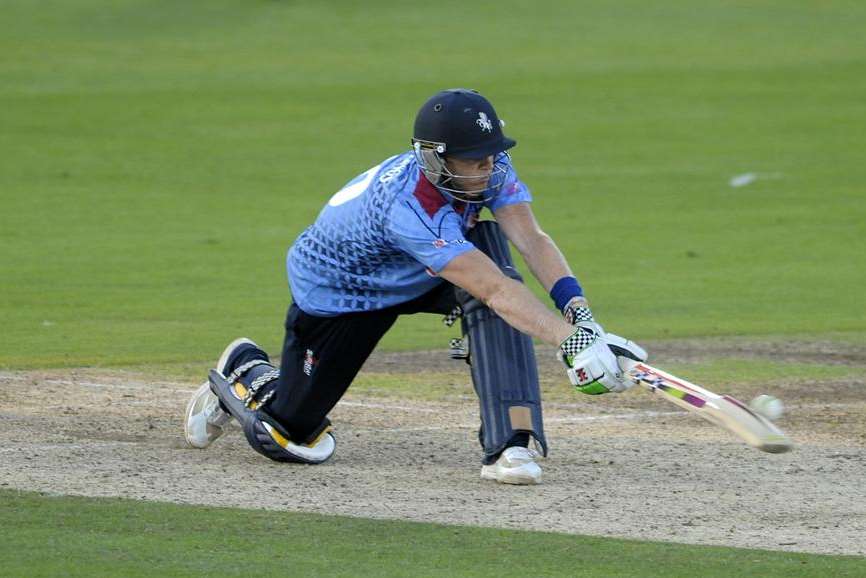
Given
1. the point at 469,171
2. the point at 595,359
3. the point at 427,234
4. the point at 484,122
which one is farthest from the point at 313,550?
the point at 484,122

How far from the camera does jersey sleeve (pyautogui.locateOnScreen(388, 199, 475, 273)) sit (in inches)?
283

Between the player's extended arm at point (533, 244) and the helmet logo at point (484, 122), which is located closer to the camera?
the helmet logo at point (484, 122)

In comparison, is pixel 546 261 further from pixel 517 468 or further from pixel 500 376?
pixel 517 468

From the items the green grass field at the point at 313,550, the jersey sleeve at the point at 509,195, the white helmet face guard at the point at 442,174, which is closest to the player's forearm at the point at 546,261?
the jersey sleeve at the point at 509,195

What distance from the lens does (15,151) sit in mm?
25172

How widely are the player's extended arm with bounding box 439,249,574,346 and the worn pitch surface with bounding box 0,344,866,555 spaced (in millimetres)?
769

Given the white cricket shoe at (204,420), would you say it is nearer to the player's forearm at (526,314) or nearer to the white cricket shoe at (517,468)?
the white cricket shoe at (517,468)

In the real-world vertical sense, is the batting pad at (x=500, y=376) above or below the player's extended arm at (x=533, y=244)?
below

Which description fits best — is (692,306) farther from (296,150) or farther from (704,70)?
(704,70)

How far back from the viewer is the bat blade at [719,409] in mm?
6414

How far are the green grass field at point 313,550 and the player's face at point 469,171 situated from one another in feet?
5.49

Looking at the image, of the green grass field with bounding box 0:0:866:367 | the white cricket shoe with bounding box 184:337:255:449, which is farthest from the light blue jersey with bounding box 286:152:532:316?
the green grass field with bounding box 0:0:866:367

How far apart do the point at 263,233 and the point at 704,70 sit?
1629 centimetres

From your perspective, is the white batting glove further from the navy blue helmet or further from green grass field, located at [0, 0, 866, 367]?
green grass field, located at [0, 0, 866, 367]
